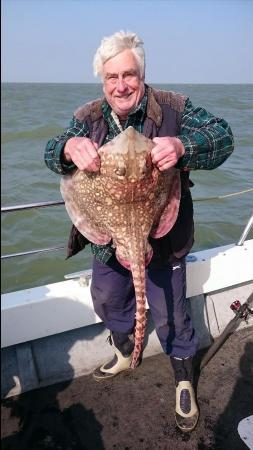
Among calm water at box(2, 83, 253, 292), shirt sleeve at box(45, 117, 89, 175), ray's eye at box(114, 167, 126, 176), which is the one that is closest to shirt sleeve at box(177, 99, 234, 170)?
ray's eye at box(114, 167, 126, 176)

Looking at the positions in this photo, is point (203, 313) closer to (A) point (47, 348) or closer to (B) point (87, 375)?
(B) point (87, 375)

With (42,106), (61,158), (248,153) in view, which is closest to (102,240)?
(61,158)

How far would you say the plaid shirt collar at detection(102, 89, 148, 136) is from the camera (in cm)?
231

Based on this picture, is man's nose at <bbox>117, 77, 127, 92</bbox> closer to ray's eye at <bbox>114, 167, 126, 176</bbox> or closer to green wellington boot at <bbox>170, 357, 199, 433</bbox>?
ray's eye at <bbox>114, 167, 126, 176</bbox>

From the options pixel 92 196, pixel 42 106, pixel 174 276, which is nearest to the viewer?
pixel 92 196

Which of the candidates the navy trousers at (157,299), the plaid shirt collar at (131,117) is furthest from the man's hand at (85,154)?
the navy trousers at (157,299)

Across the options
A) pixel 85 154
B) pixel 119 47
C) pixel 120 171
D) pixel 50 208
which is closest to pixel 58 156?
pixel 85 154

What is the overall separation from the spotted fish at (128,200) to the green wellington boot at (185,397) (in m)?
0.86

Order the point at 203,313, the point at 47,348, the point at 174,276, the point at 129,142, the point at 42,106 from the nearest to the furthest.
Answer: the point at 129,142, the point at 174,276, the point at 47,348, the point at 203,313, the point at 42,106

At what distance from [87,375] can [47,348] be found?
405 mm

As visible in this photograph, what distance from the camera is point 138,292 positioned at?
220 cm

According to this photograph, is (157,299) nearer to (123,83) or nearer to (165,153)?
(165,153)

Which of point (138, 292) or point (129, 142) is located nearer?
point (129, 142)

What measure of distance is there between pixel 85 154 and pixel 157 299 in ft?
4.42
